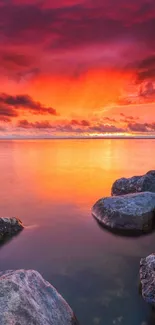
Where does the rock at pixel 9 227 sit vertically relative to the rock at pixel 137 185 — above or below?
below

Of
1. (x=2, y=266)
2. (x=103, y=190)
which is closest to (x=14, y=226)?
(x=2, y=266)

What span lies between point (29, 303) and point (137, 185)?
11.0 meters

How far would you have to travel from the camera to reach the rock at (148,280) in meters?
6.16

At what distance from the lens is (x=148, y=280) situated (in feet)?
21.1

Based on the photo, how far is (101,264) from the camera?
7.94 metres

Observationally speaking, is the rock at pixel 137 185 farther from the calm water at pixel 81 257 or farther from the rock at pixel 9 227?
the rock at pixel 9 227

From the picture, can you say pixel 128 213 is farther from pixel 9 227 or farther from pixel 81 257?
pixel 9 227

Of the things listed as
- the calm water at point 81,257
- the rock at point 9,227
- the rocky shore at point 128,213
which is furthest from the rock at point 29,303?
the rocky shore at point 128,213

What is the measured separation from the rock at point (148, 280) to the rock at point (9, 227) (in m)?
4.67

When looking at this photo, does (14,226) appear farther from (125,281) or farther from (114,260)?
(125,281)

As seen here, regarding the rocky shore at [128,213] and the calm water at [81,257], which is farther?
the rocky shore at [128,213]

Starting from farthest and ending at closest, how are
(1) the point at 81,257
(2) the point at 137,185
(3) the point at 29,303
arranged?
(2) the point at 137,185, (1) the point at 81,257, (3) the point at 29,303

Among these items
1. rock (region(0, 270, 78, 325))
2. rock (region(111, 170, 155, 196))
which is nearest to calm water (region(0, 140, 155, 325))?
rock (region(0, 270, 78, 325))

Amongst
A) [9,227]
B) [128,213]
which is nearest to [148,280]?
[128,213]
